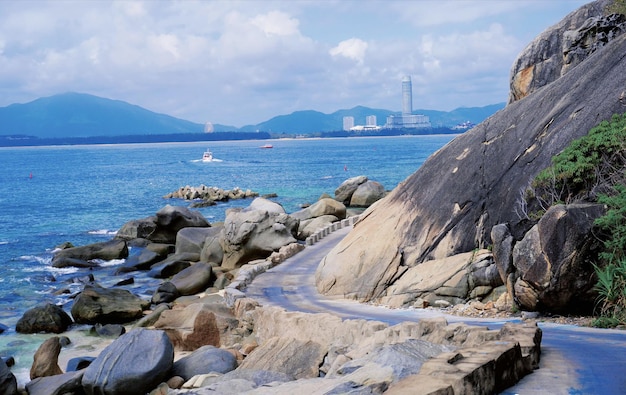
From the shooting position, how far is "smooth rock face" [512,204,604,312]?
1342 cm

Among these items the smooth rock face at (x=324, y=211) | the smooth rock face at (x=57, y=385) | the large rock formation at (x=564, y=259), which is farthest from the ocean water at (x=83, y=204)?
the large rock formation at (x=564, y=259)

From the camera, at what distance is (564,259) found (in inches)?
531

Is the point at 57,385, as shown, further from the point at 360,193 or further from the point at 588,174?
the point at 360,193

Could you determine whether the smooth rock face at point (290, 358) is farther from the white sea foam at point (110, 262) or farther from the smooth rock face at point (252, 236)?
the white sea foam at point (110, 262)

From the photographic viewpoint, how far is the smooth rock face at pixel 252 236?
1029 inches

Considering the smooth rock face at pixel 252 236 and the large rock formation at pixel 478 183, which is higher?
the large rock formation at pixel 478 183

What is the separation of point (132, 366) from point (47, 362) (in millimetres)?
5143

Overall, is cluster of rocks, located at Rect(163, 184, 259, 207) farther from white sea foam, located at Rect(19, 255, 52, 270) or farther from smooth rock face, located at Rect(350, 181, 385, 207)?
white sea foam, located at Rect(19, 255, 52, 270)

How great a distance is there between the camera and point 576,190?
16281 mm

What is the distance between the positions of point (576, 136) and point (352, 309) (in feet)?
22.4

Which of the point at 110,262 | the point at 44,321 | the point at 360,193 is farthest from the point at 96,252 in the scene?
the point at 360,193

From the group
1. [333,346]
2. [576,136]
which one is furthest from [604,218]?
[333,346]

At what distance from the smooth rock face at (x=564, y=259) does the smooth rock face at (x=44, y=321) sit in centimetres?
1495

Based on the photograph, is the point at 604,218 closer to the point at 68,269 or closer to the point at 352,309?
the point at 352,309
